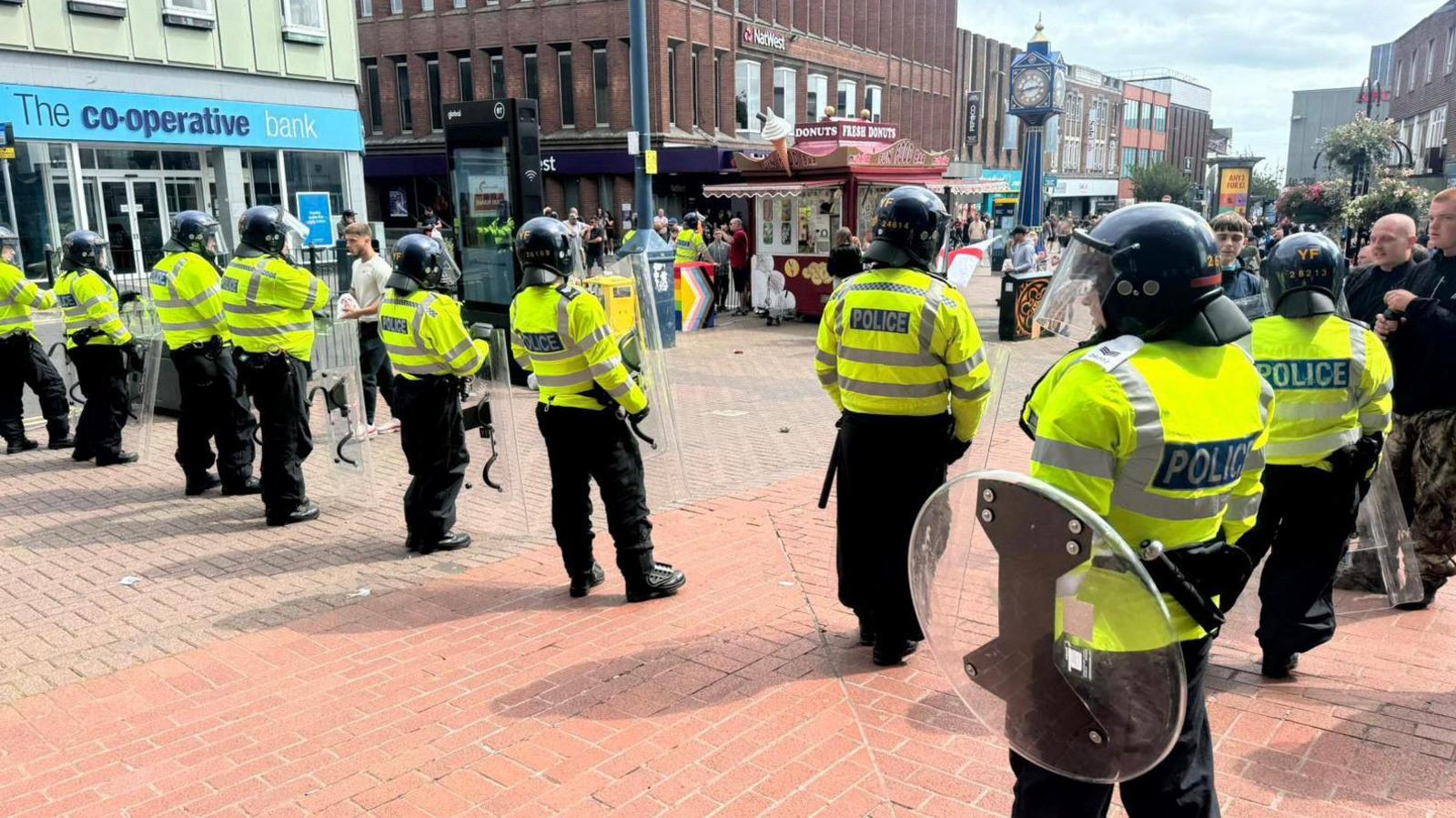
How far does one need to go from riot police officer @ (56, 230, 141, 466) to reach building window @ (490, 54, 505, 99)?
30836 mm

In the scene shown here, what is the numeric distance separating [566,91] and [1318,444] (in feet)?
117

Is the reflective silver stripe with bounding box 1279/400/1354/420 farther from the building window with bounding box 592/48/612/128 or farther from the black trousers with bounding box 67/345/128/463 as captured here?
the building window with bounding box 592/48/612/128

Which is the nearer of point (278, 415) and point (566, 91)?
point (278, 415)

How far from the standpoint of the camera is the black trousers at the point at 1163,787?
2291 mm

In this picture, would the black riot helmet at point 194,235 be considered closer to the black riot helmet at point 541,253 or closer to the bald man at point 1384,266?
the black riot helmet at point 541,253

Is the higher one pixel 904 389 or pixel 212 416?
pixel 904 389

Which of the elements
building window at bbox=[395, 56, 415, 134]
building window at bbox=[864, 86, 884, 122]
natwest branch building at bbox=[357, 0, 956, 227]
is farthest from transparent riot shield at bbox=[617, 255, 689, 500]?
building window at bbox=[864, 86, 884, 122]

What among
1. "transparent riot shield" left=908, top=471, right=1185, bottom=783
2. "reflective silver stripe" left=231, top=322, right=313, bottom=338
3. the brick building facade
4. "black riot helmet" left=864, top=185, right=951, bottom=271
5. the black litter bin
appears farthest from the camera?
the brick building facade

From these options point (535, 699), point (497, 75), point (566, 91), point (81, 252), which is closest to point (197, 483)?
point (81, 252)

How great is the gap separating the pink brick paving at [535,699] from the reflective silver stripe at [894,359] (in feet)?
4.37

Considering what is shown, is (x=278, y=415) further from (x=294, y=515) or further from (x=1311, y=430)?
(x=1311, y=430)

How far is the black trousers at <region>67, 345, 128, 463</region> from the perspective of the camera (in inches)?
328

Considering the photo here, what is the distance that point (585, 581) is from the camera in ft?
17.5

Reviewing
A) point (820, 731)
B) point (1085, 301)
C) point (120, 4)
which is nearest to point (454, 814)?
point (820, 731)
